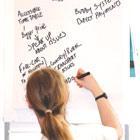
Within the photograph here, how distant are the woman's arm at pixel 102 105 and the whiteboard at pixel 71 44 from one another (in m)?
0.04

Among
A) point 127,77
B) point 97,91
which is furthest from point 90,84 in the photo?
point 127,77

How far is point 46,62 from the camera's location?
1.78 meters

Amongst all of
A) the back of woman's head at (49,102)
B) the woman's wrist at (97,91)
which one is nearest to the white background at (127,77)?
the woman's wrist at (97,91)

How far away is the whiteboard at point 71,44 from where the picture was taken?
5.78 ft

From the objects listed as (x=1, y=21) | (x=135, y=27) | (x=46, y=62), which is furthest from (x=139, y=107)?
(x=1, y=21)

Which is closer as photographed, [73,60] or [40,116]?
[40,116]

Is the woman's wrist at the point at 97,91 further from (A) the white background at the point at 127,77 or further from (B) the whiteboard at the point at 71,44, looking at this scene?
(A) the white background at the point at 127,77

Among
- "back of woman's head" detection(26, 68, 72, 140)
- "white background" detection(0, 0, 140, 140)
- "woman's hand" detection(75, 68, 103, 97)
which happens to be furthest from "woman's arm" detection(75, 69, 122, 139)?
"back of woman's head" detection(26, 68, 72, 140)

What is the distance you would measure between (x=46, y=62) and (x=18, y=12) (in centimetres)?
30

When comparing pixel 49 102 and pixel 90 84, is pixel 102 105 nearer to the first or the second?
pixel 90 84

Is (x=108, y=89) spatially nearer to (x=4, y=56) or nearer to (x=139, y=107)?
(x=139, y=107)

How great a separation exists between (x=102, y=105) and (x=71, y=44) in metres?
0.36

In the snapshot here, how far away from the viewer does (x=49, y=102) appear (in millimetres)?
1336

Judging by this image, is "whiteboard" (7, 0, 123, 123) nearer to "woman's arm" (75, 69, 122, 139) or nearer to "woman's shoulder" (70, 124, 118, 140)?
"woman's arm" (75, 69, 122, 139)
